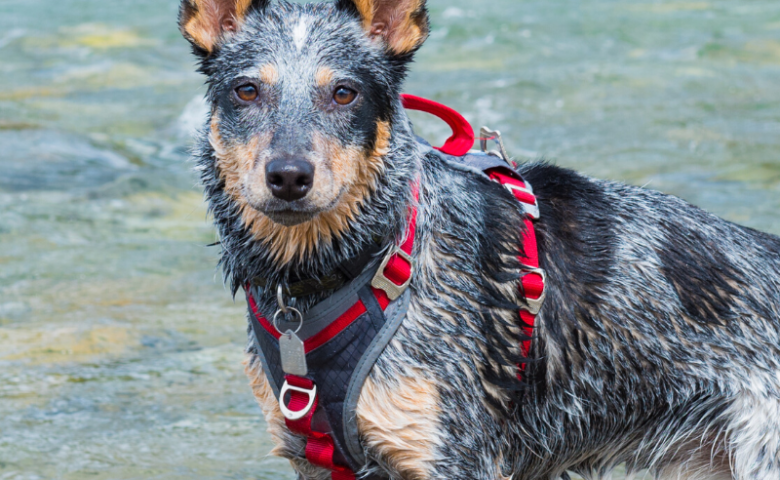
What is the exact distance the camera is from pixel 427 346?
3447 mm

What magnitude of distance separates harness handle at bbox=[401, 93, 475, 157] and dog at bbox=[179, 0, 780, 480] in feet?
0.70

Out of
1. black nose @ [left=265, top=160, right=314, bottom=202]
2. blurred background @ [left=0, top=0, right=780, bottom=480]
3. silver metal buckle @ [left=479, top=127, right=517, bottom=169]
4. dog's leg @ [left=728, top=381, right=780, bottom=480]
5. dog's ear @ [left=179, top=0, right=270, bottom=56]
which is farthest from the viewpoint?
blurred background @ [left=0, top=0, right=780, bottom=480]

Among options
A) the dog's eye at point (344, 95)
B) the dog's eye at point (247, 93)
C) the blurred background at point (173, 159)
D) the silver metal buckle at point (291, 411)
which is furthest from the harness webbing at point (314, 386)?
the blurred background at point (173, 159)

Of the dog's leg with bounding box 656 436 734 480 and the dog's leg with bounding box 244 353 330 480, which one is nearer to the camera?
the dog's leg with bounding box 244 353 330 480

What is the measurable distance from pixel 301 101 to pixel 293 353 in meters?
0.83

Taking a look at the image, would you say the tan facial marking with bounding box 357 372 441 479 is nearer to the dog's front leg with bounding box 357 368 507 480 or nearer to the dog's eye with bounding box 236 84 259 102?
the dog's front leg with bounding box 357 368 507 480

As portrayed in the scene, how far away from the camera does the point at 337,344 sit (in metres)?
3.38

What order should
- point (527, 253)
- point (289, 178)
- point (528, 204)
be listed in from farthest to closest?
1. point (528, 204)
2. point (527, 253)
3. point (289, 178)

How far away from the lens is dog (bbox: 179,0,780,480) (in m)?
3.38

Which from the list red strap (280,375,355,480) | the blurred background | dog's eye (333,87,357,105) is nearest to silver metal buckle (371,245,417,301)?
red strap (280,375,355,480)

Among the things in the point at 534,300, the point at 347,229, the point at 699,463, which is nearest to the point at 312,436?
the point at 347,229

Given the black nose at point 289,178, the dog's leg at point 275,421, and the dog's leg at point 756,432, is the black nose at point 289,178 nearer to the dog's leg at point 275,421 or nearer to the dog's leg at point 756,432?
the dog's leg at point 275,421

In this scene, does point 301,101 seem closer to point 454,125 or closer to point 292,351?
point 292,351

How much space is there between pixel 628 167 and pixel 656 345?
6.63m
